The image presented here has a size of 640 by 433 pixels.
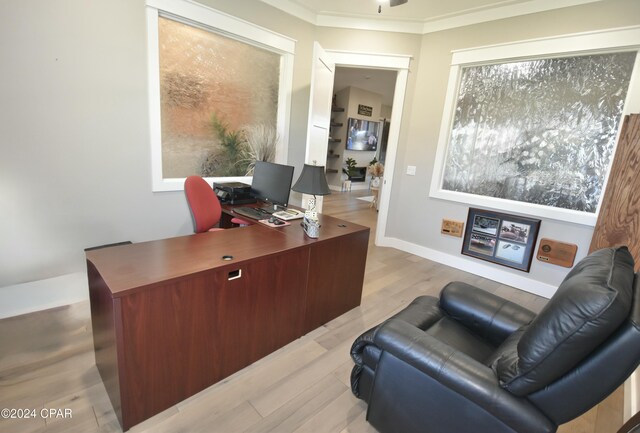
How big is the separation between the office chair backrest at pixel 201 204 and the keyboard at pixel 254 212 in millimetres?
179

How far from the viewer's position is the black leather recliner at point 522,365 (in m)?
0.86

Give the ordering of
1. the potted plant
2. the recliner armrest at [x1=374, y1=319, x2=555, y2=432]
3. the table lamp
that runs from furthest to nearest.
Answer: the potted plant, the table lamp, the recliner armrest at [x1=374, y1=319, x2=555, y2=432]

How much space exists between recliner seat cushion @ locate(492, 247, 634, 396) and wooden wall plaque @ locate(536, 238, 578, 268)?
89.2 inches

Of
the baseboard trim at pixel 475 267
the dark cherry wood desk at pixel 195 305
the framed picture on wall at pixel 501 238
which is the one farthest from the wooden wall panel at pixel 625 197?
the dark cherry wood desk at pixel 195 305

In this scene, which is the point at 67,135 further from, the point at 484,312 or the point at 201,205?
the point at 484,312

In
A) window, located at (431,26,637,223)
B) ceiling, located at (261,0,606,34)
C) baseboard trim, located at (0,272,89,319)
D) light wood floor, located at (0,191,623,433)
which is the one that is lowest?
light wood floor, located at (0,191,623,433)

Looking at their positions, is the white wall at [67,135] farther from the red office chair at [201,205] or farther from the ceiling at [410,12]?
the ceiling at [410,12]

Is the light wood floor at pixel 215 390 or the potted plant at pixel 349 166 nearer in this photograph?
the light wood floor at pixel 215 390

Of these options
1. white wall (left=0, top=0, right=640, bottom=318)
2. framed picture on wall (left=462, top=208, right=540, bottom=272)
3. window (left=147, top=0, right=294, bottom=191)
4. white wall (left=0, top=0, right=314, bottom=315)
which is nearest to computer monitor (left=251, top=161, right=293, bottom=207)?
window (left=147, top=0, right=294, bottom=191)

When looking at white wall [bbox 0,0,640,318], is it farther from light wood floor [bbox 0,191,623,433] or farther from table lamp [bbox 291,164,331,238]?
table lamp [bbox 291,164,331,238]

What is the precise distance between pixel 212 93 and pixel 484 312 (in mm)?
3058

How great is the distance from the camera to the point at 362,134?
871 centimetres

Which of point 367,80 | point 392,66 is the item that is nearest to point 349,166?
point 367,80

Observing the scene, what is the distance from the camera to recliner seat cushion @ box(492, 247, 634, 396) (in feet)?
2.77
